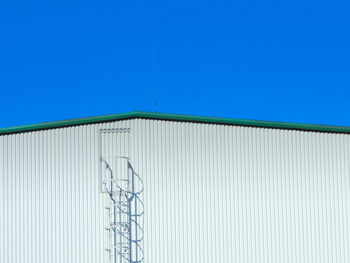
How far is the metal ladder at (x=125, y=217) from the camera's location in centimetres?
1625

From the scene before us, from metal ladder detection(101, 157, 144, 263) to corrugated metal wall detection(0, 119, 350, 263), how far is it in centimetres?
25

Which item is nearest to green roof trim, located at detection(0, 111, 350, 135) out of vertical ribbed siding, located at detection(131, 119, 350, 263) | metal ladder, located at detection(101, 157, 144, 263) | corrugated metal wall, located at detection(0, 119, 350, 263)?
corrugated metal wall, located at detection(0, 119, 350, 263)

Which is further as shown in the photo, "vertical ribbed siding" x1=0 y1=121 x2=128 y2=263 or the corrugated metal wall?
"vertical ribbed siding" x1=0 y1=121 x2=128 y2=263

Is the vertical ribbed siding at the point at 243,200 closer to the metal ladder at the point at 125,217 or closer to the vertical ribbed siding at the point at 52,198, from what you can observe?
the metal ladder at the point at 125,217

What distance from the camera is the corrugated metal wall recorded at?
16297 mm

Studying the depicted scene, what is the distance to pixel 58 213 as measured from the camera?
54.7 feet

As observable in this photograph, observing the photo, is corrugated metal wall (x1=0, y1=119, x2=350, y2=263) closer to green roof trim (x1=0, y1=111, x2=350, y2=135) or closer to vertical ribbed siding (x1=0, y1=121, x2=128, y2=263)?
vertical ribbed siding (x1=0, y1=121, x2=128, y2=263)

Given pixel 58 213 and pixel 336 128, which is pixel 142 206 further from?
pixel 336 128

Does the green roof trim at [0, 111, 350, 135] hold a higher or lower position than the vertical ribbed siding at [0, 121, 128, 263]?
higher

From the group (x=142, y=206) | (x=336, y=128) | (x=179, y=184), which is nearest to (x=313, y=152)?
(x=336, y=128)

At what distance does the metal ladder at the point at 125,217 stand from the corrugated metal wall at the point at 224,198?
0.81ft

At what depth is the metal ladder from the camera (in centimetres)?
1625

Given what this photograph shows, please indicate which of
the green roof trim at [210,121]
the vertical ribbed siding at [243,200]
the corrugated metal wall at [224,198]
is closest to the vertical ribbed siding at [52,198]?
the corrugated metal wall at [224,198]

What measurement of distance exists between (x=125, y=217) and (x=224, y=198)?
127 inches
